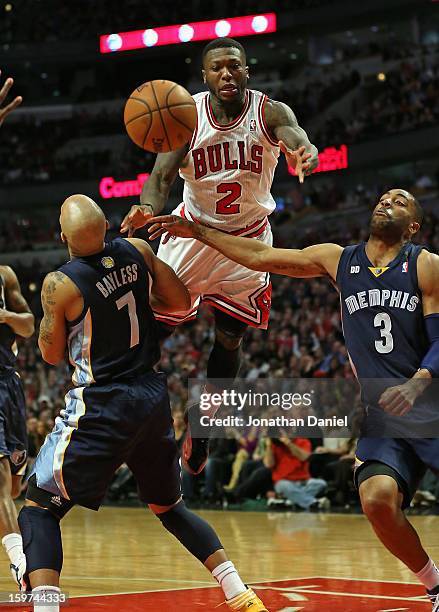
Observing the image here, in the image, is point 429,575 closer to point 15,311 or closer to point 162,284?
point 162,284

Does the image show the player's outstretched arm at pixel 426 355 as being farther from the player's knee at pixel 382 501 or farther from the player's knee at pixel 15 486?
the player's knee at pixel 15 486

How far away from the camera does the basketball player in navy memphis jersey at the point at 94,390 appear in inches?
212

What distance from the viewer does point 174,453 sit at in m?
5.69

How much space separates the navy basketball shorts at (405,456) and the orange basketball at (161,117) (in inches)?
86.6

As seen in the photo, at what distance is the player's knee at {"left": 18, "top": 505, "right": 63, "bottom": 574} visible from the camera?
17.7 ft

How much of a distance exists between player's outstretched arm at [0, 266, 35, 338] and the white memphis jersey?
4.99ft

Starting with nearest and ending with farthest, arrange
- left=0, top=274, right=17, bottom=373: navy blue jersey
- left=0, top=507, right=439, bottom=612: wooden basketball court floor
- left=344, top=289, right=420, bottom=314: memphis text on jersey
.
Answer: left=344, top=289, right=420, bottom=314: memphis text on jersey
left=0, top=507, right=439, bottom=612: wooden basketball court floor
left=0, top=274, right=17, bottom=373: navy blue jersey

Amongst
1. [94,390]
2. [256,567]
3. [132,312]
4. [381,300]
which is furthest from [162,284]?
Answer: [256,567]

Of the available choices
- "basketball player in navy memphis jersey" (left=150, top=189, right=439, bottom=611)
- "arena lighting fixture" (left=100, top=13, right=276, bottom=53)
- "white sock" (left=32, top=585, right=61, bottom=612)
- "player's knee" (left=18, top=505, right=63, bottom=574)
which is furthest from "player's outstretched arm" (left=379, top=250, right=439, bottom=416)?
"arena lighting fixture" (left=100, top=13, right=276, bottom=53)

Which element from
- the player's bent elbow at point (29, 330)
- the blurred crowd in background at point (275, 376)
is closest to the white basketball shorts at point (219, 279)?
the player's bent elbow at point (29, 330)

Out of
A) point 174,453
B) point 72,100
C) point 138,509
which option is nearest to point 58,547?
Answer: point 174,453

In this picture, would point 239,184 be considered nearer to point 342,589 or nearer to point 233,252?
point 233,252

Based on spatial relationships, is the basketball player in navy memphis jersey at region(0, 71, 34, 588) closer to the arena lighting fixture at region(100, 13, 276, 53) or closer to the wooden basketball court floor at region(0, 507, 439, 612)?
the wooden basketball court floor at region(0, 507, 439, 612)

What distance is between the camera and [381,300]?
569cm
